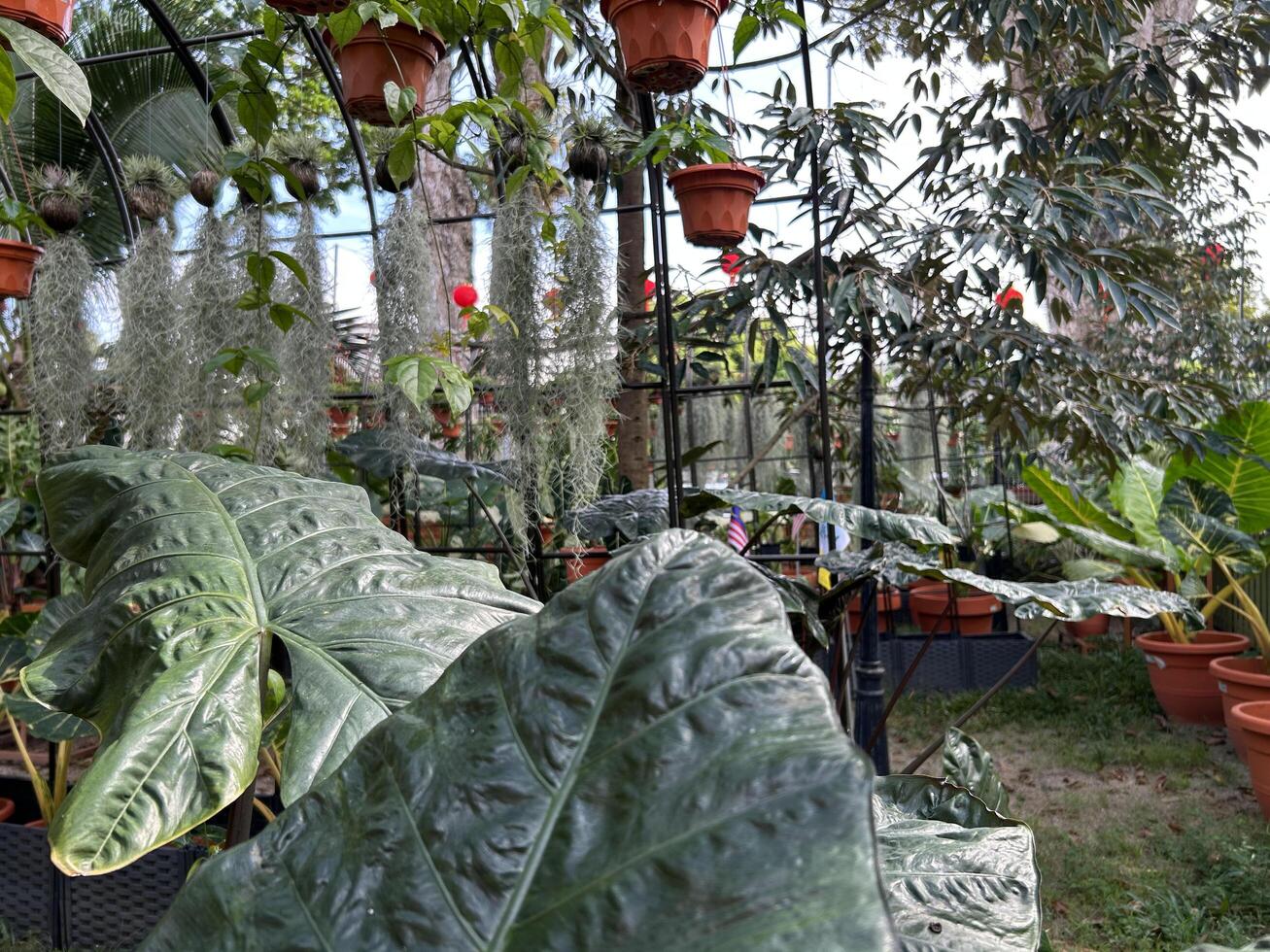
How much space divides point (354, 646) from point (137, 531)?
36cm

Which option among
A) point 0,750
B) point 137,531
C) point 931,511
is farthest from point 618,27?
point 931,511

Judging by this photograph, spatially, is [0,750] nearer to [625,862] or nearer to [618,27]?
[618,27]

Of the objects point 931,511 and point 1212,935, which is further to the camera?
point 931,511

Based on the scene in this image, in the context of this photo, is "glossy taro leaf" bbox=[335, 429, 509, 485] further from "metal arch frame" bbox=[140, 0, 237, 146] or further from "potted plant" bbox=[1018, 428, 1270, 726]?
"potted plant" bbox=[1018, 428, 1270, 726]

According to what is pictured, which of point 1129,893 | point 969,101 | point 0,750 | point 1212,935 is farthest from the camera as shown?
point 0,750

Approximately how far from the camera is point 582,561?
2627 millimetres

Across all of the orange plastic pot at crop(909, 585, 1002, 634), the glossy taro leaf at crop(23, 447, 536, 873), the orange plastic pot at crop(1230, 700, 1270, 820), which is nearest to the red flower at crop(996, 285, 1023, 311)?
the orange plastic pot at crop(1230, 700, 1270, 820)

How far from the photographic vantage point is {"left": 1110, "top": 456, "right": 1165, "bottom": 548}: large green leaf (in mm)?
4094

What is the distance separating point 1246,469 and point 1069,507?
80 centimetres

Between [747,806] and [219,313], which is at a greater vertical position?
[219,313]

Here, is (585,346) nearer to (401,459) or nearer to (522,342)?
(522,342)

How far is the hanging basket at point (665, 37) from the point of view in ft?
5.40

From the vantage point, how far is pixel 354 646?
853 mm

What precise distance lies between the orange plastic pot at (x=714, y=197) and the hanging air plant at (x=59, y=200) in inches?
65.8
